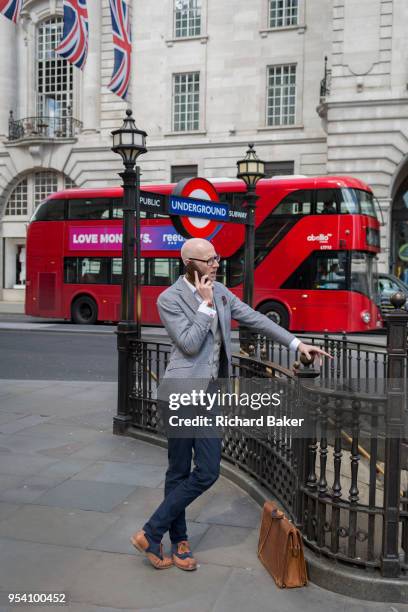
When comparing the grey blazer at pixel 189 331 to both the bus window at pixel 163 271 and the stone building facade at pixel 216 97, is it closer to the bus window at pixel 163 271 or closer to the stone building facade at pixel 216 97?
the bus window at pixel 163 271

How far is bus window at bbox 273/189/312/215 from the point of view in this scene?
1684cm

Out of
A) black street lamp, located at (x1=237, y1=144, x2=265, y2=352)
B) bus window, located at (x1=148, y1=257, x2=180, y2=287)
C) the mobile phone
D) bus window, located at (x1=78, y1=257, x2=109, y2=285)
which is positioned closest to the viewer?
the mobile phone

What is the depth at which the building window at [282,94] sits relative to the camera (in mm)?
26297

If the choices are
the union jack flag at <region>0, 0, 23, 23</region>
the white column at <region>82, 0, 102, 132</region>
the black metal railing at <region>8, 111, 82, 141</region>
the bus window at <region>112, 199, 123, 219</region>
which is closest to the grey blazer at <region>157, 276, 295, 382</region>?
the bus window at <region>112, 199, 123, 219</region>

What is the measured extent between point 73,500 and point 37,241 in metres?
16.8

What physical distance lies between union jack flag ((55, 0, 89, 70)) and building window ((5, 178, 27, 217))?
11.4 meters

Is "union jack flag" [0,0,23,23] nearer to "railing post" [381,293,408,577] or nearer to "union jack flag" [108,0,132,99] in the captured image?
"union jack flag" [108,0,132,99]

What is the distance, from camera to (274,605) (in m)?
3.17

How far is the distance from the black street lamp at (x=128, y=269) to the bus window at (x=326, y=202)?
10644 mm

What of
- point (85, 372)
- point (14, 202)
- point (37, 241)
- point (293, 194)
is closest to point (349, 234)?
point (293, 194)

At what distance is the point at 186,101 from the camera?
27.7m

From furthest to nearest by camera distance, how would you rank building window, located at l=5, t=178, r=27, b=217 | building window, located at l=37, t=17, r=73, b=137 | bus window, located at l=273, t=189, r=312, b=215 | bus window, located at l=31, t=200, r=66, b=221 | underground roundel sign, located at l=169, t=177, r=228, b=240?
building window, located at l=5, t=178, r=27, b=217, building window, located at l=37, t=17, r=73, b=137, bus window, located at l=31, t=200, r=66, b=221, bus window, located at l=273, t=189, r=312, b=215, underground roundel sign, located at l=169, t=177, r=228, b=240

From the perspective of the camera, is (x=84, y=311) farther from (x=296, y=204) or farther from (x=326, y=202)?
(x=326, y=202)

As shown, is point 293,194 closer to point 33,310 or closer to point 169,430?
point 33,310
